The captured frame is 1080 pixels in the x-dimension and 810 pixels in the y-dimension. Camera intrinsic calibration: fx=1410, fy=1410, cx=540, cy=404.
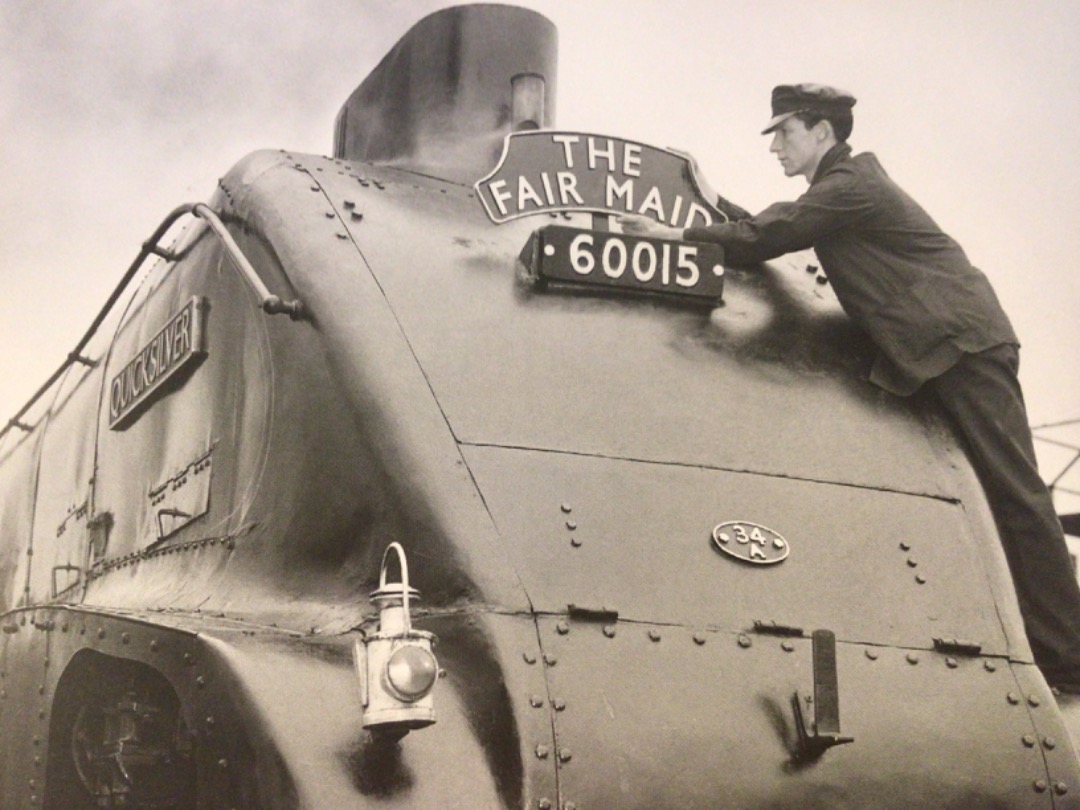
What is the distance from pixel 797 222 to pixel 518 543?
1733mm

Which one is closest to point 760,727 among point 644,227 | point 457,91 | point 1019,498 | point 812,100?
point 1019,498

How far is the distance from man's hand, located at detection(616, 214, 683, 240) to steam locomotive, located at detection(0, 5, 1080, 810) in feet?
0.18

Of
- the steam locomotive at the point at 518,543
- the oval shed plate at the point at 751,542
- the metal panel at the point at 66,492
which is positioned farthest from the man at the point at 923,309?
the metal panel at the point at 66,492

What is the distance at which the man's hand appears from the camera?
4.65 meters

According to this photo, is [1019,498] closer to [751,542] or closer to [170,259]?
[751,542]

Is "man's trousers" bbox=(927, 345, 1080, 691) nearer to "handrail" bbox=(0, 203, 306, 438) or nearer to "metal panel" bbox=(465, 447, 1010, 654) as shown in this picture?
"metal panel" bbox=(465, 447, 1010, 654)

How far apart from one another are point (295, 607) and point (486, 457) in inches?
24.2

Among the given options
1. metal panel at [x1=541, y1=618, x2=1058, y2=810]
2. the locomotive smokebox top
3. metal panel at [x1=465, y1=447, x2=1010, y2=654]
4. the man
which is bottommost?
metal panel at [x1=541, y1=618, x2=1058, y2=810]

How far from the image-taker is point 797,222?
4.39 metres

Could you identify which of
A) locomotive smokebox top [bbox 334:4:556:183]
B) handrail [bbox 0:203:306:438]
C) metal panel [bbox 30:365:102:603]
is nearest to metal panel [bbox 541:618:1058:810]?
handrail [bbox 0:203:306:438]

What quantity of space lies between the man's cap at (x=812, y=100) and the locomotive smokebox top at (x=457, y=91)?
1.02 metres

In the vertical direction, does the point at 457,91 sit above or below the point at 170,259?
above

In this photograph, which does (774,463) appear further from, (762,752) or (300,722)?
(300,722)

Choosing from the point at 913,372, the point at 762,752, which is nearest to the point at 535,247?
the point at 913,372
